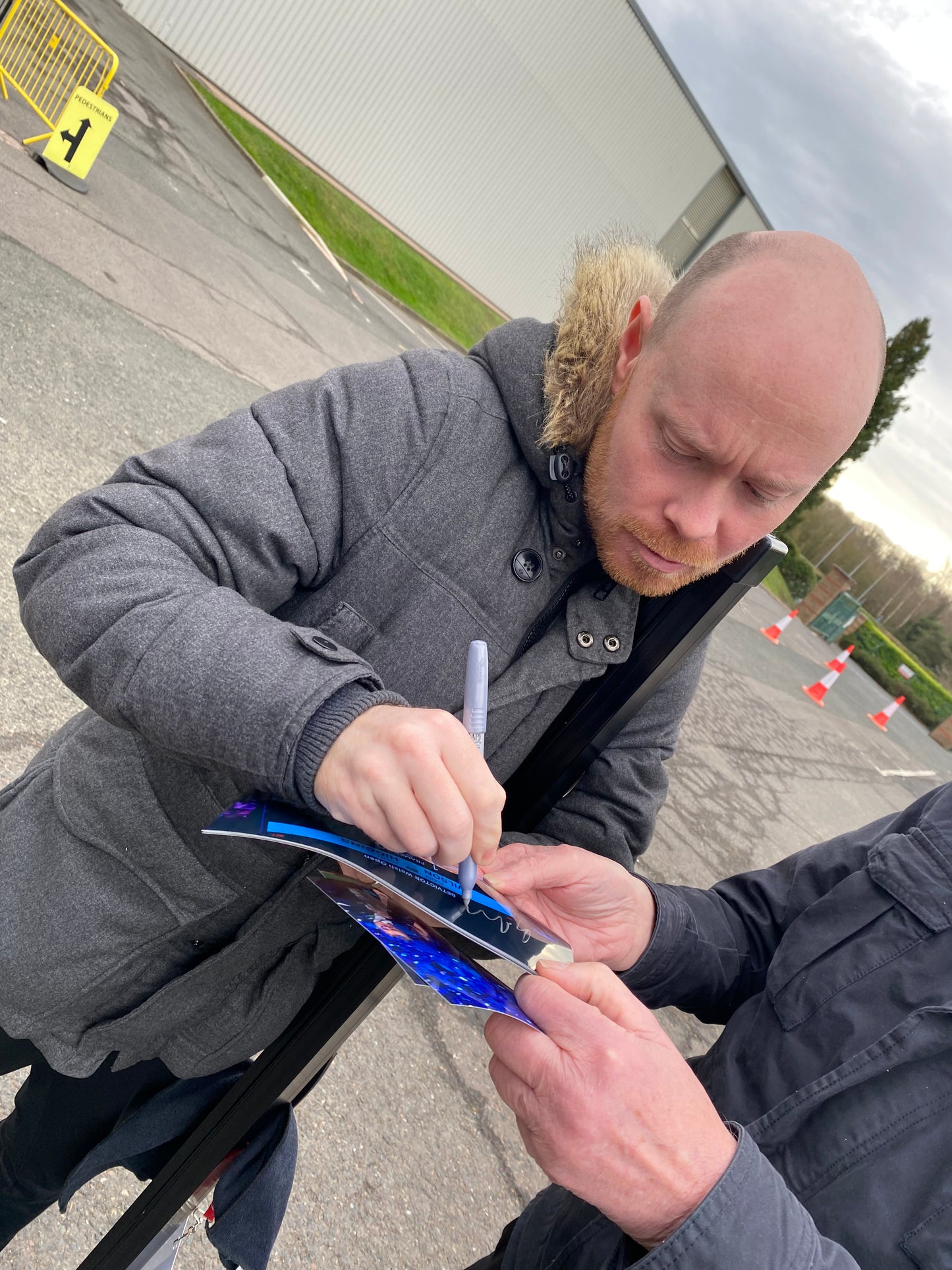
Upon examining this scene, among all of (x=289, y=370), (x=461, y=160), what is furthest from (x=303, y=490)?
(x=461, y=160)

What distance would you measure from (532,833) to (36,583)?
0.95 metres

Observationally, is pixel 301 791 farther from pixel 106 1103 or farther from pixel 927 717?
pixel 927 717

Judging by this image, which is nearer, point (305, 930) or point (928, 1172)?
point (928, 1172)

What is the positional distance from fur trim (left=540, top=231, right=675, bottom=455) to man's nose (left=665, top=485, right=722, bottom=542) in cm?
19

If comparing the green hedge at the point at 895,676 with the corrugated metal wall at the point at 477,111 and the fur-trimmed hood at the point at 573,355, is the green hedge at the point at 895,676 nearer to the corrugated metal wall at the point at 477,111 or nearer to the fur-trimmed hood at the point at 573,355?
the corrugated metal wall at the point at 477,111

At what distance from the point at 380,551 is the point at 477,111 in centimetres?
2111

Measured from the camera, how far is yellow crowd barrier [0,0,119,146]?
8.49 m

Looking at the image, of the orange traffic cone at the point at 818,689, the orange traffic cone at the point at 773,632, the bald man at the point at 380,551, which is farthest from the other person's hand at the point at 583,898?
the orange traffic cone at the point at 773,632

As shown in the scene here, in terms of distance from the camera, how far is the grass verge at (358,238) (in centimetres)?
1439

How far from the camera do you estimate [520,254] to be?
74.1 feet

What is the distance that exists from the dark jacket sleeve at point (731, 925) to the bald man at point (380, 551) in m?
0.45

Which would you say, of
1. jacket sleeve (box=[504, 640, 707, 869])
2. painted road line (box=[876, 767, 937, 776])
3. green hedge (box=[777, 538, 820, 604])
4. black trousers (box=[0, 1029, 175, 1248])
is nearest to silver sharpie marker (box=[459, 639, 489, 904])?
jacket sleeve (box=[504, 640, 707, 869])

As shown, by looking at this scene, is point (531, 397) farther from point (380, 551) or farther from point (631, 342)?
point (380, 551)

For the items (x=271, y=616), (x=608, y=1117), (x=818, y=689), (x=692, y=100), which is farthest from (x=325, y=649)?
(x=692, y=100)
